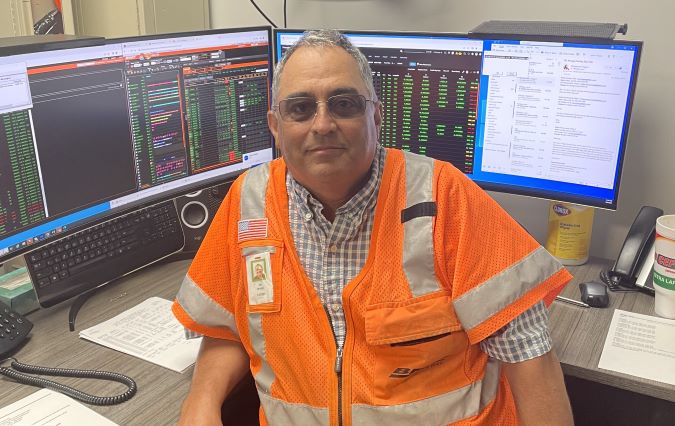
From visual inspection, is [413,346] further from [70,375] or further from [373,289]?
[70,375]

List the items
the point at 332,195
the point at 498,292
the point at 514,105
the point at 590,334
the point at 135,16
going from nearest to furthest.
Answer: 1. the point at 498,292
2. the point at 332,195
3. the point at 590,334
4. the point at 514,105
5. the point at 135,16

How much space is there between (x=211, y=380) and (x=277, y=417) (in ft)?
0.47

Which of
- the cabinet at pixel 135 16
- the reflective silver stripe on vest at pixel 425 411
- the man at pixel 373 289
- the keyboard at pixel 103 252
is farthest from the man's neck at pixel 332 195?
the cabinet at pixel 135 16

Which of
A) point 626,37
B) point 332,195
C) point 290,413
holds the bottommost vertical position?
point 290,413

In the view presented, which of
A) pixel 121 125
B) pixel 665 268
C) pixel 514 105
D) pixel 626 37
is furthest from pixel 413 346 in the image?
pixel 626 37

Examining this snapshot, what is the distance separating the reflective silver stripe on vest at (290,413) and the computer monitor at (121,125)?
60 centimetres

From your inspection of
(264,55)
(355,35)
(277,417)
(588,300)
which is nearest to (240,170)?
(264,55)

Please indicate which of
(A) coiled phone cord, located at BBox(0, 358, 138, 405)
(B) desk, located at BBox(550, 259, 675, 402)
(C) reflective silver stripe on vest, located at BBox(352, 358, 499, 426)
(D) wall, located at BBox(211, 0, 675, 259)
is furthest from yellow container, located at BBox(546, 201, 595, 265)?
(A) coiled phone cord, located at BBox(0, 358, 138, 405)

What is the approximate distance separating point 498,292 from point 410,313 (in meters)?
0.16

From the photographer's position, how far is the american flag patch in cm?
126

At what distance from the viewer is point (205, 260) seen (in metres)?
1.30

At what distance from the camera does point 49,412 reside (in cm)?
113

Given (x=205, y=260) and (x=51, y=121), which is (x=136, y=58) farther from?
(x=205, y=260)

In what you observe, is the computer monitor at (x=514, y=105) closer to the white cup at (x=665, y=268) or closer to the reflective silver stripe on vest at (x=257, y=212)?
the white cup at (x=665, y=268)
